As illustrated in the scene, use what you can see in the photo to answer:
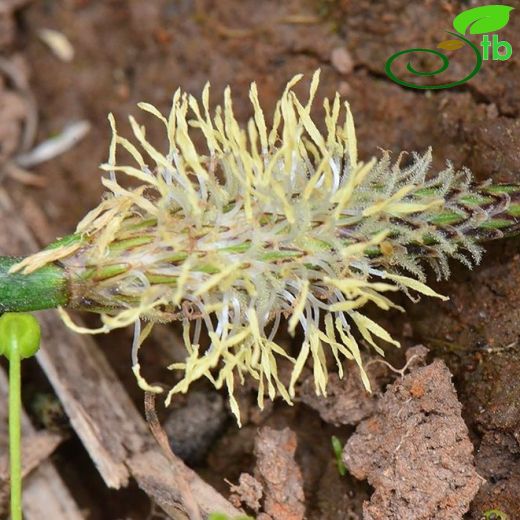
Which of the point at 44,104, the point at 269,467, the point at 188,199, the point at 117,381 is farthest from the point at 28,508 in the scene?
the point at 44,104

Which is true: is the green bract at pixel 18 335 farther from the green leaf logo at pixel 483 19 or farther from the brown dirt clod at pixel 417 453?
the green leaf logo at pixel 483 19

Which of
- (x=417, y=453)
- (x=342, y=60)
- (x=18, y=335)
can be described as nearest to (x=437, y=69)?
(x=342, y=60)

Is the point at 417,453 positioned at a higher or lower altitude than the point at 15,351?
lower

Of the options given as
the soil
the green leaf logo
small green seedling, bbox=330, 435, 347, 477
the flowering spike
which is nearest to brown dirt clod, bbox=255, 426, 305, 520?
the soil

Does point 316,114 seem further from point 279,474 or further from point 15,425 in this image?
point 15,425

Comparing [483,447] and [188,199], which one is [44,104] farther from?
[483,447]

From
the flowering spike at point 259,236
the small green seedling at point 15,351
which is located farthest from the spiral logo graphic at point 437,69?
the small green seedling at point 15,351
